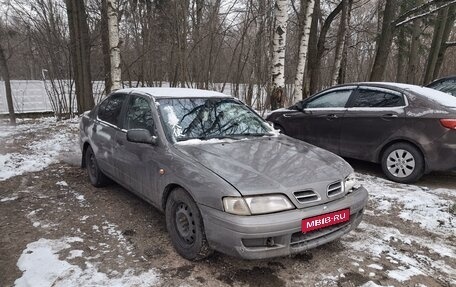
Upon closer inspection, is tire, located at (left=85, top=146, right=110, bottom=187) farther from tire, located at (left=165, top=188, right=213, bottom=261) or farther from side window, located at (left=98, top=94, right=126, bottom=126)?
tire, located at (left=165, top=188, right=213, bottom=261)

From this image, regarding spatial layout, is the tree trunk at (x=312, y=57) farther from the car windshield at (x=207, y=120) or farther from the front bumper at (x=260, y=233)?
the front bumper at (x=260, y=233)

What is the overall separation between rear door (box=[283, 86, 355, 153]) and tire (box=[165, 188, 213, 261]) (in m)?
3.90

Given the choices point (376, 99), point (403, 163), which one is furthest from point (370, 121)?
point (403, 163)

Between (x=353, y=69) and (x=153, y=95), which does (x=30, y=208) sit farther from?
(x=353, y=69)

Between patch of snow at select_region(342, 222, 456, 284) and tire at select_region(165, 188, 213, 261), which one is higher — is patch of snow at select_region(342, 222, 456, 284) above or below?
below

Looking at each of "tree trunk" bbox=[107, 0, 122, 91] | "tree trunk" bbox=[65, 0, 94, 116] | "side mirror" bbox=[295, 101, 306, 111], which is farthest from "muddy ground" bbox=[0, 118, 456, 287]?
"tree trunk" bbox=[65, 0, 94, 116]

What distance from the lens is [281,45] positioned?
27.7 ft

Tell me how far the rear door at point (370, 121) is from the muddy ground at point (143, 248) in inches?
68.3

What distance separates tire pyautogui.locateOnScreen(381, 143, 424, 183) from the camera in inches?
213

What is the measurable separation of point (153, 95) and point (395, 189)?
378 centimetres

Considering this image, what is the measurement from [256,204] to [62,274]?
179 centimetres

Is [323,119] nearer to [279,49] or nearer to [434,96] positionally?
[434,96]

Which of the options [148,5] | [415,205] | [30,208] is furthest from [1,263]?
[148,5]

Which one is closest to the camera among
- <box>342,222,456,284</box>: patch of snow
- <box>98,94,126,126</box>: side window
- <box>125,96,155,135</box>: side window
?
<box>342,222,456,284</box>: patch of snow
